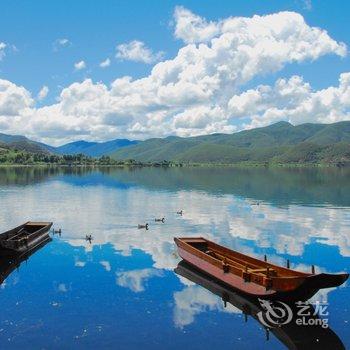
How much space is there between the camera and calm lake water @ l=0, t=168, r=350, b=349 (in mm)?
33875

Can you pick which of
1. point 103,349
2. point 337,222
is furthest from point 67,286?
point 337,222

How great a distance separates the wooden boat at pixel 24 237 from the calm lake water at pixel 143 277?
1.90 m

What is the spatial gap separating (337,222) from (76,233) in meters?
49.2

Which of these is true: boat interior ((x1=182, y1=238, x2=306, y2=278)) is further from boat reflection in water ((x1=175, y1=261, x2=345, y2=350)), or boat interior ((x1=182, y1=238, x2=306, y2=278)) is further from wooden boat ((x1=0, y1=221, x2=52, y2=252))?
wooden boat ((x1=0, y1=221, x2=52, y2=252))

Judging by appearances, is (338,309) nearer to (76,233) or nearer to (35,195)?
(76,233)

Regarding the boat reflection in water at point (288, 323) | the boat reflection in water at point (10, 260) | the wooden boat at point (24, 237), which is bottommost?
the boat reflection in water at point (288, 323)

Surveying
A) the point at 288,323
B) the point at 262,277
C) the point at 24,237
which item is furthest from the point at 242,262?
the point at 24,237

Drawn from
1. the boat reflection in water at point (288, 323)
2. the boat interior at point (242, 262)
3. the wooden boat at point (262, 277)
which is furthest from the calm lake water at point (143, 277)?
the boat interior at point (242, 262)

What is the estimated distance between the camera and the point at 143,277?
4941cm

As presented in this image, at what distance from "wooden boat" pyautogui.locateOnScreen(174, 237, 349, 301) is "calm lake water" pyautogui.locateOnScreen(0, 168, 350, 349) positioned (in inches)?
89.3

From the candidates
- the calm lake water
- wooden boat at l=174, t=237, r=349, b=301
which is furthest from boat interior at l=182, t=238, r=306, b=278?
the calm lake water

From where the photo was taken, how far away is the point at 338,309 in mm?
39469

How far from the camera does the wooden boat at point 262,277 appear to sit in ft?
117

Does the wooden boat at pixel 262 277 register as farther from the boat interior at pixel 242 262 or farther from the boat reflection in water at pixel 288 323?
the boat reflection in water at pixel 288 323
